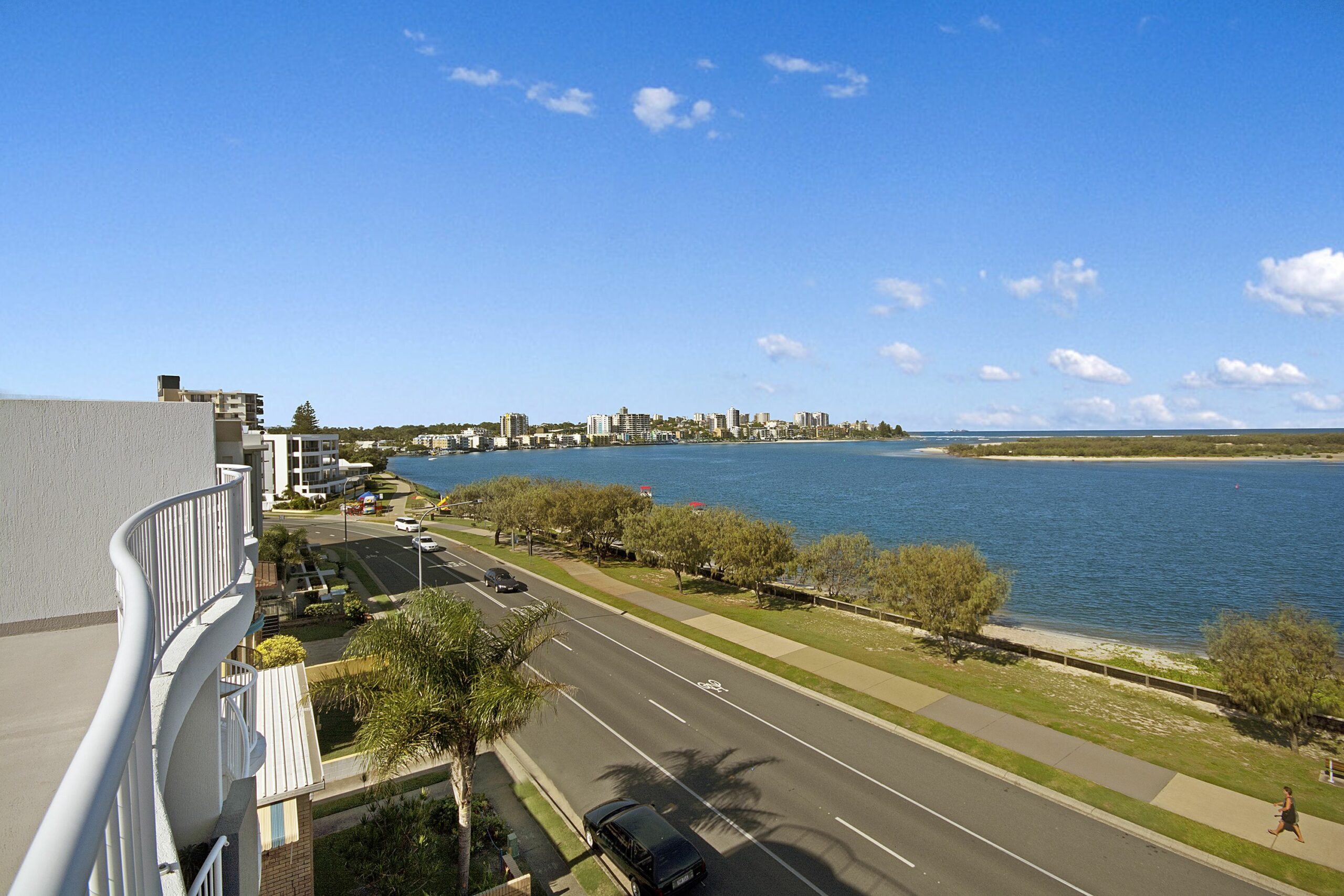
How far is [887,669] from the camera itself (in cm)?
2753

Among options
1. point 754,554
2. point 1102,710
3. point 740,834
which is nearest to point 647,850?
point 740,834

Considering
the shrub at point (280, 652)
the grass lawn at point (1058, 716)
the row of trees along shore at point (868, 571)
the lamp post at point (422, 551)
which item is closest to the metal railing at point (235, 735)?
the lamp post at point (422, 551)

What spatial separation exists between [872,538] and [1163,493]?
2810 inches

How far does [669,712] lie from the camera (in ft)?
76.0

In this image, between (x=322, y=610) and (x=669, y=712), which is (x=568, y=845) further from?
(x=322, y=610)

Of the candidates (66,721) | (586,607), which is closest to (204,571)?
(66,721)

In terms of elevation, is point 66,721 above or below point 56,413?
below

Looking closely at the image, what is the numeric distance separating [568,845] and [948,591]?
749 inches

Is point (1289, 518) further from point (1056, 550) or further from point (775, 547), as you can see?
point (775, 547)

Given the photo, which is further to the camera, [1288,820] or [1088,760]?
[1088,760]

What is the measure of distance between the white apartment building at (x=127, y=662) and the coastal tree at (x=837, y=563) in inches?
1212

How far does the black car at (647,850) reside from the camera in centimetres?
1384

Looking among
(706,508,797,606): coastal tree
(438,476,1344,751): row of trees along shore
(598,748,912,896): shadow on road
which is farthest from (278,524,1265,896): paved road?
(706,508,797,606): coastal tree

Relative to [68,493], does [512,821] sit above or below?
below
